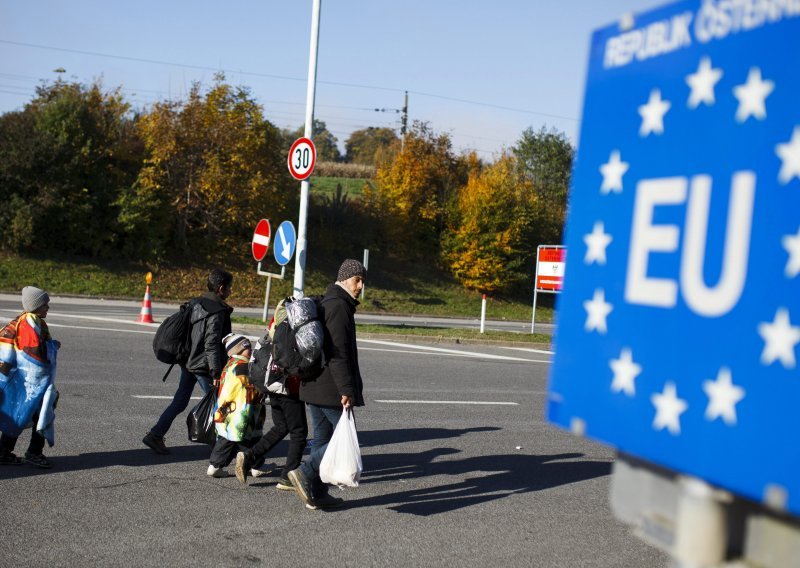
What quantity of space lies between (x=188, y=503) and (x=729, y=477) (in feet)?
18.3

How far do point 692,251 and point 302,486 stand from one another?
5.26 m

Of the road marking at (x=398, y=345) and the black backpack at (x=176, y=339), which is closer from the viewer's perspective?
the black backpack at (x=176, y=339)

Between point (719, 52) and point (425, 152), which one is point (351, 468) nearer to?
point (719, 52)

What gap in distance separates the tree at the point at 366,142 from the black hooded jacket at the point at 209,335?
10111 cm

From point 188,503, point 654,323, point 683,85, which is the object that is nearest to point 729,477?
point 654,323

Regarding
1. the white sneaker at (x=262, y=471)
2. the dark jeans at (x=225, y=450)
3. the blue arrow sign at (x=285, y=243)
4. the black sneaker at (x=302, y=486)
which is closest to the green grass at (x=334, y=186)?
the blue arrow sign at (x=285, y=243)

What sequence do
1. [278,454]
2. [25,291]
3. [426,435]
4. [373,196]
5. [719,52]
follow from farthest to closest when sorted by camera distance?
[373,196]
[426,435]
[278,454]
[25,291]
[719,52]

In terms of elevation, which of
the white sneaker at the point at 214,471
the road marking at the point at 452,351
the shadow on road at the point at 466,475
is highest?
the white sneaker at the point at 214,471

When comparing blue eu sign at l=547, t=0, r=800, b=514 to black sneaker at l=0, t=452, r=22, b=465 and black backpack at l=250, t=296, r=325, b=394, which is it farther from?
black sneaker at l=0, t=452, r=22, b=465

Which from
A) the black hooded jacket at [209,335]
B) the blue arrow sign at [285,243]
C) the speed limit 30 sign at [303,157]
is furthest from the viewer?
the blue arrow sign at [285,243]

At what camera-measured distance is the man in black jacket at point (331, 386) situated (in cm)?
665

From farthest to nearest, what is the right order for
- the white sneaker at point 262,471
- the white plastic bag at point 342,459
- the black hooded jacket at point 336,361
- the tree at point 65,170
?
1. the tree at point 65,170
2. the white sneaker at point 262,471
3. the black hooded jacket at point 336,361
4. the white plastic bag at point 342,459

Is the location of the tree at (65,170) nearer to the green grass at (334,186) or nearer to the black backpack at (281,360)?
the green grass at (334,186)

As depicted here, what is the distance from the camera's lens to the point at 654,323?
6.41 feet
